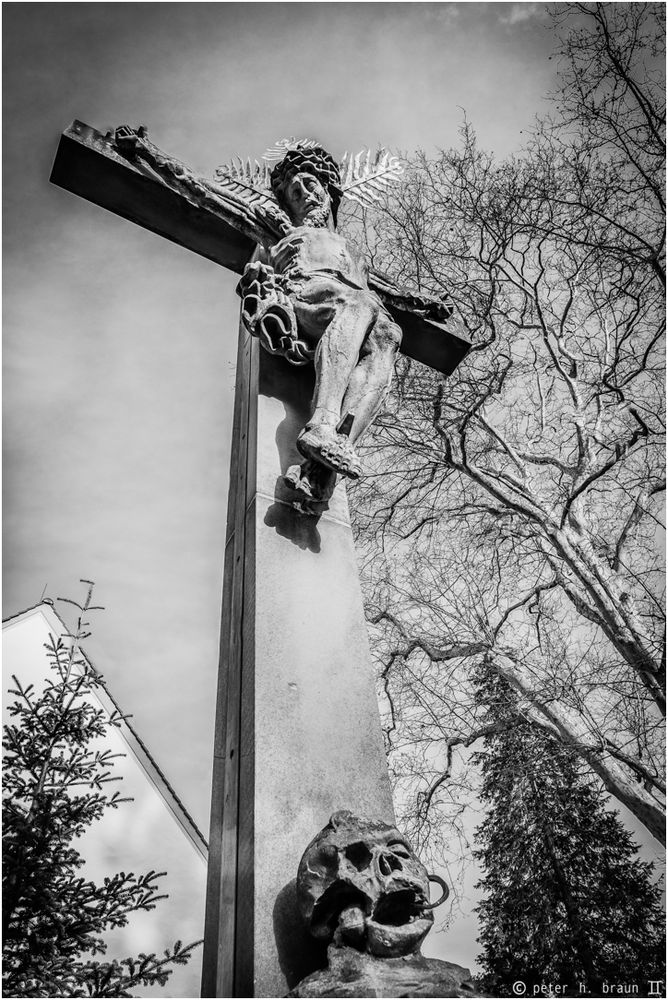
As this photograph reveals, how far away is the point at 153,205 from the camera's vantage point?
5.04 metres

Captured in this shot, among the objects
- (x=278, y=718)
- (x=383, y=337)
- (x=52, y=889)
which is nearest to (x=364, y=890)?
(x=278, y=718)

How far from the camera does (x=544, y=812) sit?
29.2 feet

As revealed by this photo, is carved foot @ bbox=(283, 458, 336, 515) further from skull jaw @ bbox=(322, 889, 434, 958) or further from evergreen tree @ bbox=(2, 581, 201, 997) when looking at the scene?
skull jaw @ bbox=(322, 889, 434, 958)

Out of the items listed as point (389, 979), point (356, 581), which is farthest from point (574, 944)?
point (389, 979)

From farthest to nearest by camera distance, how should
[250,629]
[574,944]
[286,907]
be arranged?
1. [574,944]
2. [250,629]
3. [286,907]

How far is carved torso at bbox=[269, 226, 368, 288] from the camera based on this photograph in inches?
182

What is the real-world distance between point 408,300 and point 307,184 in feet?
3.95

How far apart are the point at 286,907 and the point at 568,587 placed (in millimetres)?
7363

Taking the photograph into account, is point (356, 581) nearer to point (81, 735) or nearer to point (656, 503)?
point (81, 735)

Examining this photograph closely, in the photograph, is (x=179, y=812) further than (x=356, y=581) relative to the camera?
Yes

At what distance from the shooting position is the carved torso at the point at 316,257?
461 centimetres

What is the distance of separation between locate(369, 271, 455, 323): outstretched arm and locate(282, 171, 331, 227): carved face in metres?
0.59

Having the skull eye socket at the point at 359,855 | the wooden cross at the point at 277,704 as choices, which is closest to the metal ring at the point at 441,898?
the skull eye socket at the point at 359,855

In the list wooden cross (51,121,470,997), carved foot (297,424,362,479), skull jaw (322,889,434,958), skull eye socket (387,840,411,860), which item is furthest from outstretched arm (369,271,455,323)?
skull jaw (322,889,434,958)
